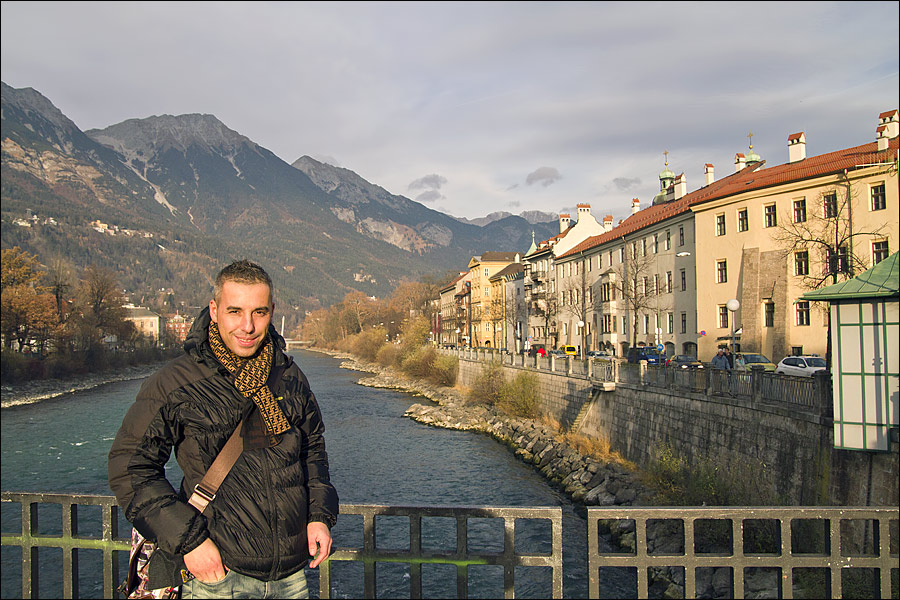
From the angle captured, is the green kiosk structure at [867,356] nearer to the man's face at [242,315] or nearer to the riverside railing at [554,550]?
the riverside railing at [554,550]

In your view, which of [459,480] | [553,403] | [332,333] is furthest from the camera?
[332,333]

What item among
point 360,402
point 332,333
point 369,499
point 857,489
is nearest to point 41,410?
point 360,402

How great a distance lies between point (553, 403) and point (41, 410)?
126 ft

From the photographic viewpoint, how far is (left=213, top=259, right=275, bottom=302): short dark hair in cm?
316

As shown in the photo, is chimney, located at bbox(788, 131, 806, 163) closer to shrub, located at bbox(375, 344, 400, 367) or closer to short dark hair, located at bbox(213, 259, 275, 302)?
short dark hair, located at bbox(213, 259, 275, 302)

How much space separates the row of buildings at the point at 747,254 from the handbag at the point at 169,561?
20.1 meters

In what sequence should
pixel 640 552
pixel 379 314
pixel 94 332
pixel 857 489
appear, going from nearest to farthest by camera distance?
1. pixel 640 552
2. pixel 857 489
3. pixel 94 332
4. pixel 379 314

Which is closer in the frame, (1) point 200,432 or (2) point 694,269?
(1) point 200,432

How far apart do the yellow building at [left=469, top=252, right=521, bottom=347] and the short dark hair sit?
84.7 m

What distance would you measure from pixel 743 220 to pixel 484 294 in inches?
2322

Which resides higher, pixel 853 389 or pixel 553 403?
pixel 853 389

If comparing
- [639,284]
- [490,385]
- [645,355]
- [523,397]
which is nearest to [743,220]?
[645,355]

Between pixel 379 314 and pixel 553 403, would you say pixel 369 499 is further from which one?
pixel 379 314

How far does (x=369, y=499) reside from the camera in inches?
920
